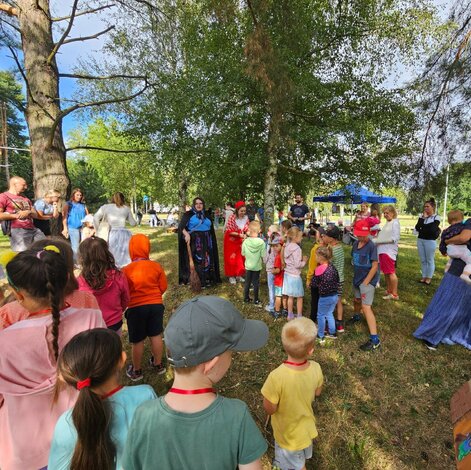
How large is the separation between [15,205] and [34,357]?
4226mm

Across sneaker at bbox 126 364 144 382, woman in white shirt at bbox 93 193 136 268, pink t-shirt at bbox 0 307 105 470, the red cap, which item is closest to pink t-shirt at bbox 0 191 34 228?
woman in white shirt at bbox 93 193 136 268

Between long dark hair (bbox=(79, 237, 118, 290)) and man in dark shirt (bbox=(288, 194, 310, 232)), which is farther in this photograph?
man in dark shirt (bbox=(288, 194, 310, 232))

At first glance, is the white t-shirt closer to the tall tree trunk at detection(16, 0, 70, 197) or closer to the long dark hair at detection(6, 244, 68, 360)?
the long dark hair at detection(6, 244, 68, 360)

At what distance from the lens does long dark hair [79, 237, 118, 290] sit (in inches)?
100

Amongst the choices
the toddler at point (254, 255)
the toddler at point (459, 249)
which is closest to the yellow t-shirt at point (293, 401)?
the toddler at point (459, 249)

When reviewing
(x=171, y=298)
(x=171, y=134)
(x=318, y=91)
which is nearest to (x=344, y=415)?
(x=171, y=298)

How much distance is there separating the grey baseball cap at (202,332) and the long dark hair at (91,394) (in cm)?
34

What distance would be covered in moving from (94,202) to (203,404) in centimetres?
3050

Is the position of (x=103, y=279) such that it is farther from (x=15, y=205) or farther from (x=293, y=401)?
(x=15, y=205)

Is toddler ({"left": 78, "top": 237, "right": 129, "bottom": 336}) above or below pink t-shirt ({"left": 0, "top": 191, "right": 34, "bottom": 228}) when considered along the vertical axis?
below

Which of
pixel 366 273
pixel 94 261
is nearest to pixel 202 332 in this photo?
pixel 94 261

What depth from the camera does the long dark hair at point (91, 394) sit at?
115 centimetres

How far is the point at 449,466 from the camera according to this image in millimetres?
2408

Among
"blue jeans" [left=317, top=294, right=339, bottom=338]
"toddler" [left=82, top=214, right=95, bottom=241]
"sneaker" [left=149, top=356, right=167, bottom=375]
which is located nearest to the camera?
"sneaker" [left=149, top=356, right=167, bottom=375]
